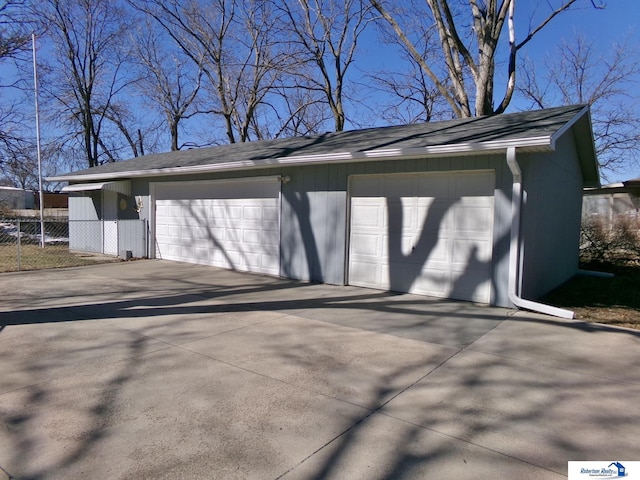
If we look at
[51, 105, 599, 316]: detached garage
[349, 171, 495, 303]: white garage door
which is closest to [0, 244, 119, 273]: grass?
[51, 105, 599, 316]: detached garage

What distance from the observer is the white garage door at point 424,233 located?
7074 mm

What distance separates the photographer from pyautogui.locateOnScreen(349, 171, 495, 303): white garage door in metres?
7.07

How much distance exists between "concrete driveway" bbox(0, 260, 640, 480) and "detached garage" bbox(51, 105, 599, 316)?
1.22 meters

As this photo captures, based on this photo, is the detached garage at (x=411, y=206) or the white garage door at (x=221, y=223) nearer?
the detached garage at (x=411, y=206)

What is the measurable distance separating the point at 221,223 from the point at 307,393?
792 centimetres

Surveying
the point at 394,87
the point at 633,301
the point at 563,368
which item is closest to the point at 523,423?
the point at 563,368

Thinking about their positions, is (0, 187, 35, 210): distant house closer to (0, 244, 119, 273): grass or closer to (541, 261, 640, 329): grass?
(0, 244, 119, 273): grass

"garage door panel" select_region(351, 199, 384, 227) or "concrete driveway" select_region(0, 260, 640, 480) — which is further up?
"garage door panel" select_region(351, 199, 384, 227)

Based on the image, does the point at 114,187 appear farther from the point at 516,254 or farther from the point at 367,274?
the point at 516,254

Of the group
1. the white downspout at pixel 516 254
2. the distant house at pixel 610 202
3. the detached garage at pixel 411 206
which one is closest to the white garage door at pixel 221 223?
the detached garage at pixel 411 206

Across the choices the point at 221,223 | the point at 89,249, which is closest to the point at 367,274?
the point at 221,223

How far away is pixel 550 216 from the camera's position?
827 cm

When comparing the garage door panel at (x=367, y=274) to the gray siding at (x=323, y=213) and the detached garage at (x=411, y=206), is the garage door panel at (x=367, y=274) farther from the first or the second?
the gray siding at (x=323, y=213)

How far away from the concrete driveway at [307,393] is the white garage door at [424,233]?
95cm
